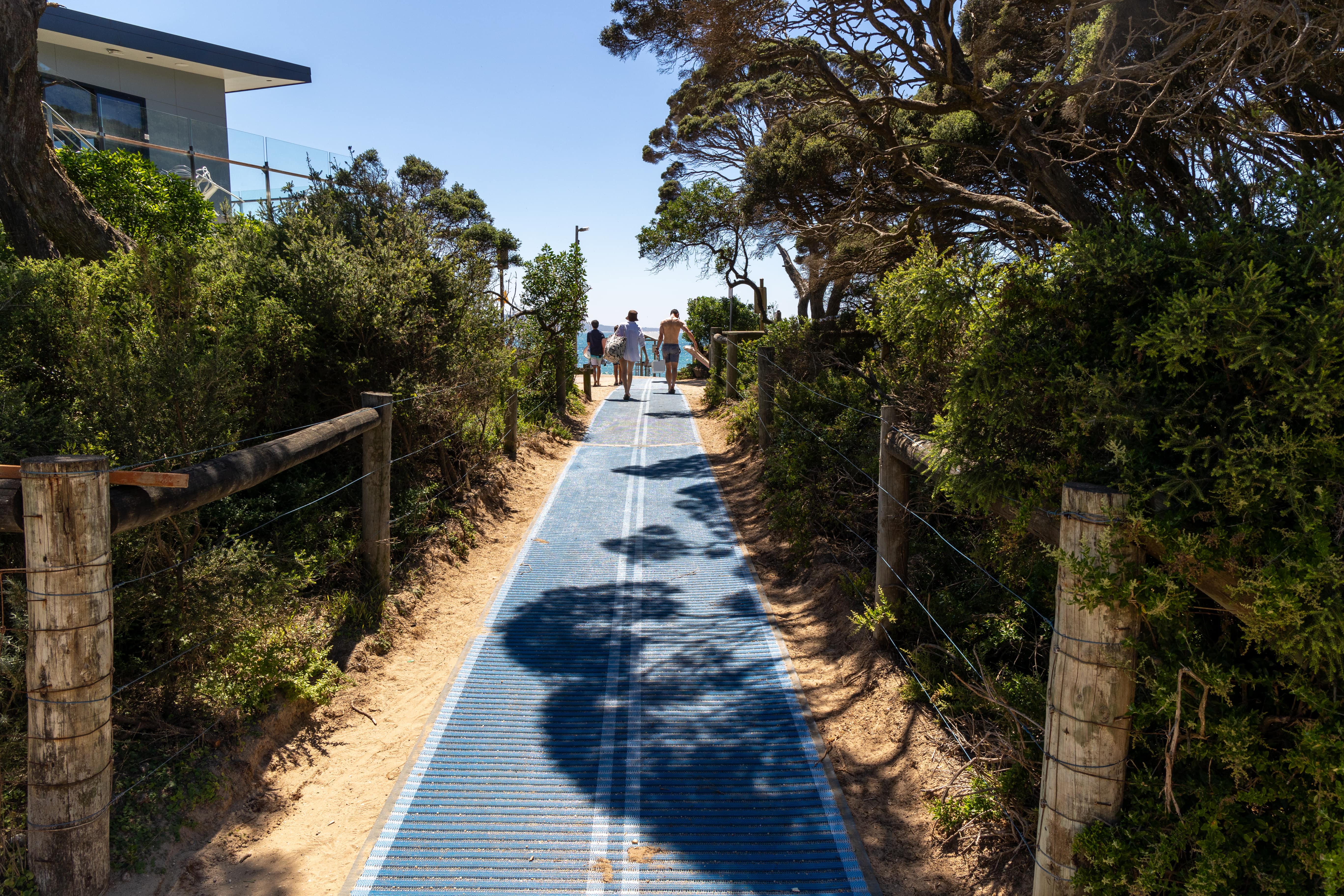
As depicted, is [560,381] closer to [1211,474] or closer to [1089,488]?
[1089,488]

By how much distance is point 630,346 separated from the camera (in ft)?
57.9

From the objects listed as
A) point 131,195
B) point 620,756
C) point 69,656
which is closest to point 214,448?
point 69,656

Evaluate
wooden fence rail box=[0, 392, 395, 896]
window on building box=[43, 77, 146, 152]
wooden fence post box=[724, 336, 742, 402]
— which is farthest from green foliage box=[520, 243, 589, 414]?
wooden fence rail box=[0, 392, 395, 896]

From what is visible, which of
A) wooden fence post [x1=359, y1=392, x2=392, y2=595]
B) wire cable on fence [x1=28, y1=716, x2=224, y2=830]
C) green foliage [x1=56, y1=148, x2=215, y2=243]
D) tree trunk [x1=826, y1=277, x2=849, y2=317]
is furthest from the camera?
tree trunk [x1=826, y1=277, x2=849, y2=317]

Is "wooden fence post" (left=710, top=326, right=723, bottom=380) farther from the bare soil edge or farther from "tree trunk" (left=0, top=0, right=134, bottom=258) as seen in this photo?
"tree trunk" (left=0, top=0, right=134, bottom=258)

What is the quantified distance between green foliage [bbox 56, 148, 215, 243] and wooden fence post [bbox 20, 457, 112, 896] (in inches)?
274

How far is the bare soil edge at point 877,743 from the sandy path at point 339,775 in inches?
89.2

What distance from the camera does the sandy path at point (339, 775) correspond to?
3268 millimetres

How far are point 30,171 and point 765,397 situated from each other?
7.68 metres

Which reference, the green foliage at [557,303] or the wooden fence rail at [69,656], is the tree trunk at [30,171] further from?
the green foliage at [557,303]

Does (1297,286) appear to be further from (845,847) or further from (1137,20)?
(1137,20)

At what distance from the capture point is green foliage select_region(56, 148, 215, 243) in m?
9.09

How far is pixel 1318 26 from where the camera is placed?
4.41 meters

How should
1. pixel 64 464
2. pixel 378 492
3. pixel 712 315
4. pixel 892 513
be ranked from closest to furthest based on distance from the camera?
pixel 64 464, pixel 892 513, pixel 378 492, pixel 712 315
